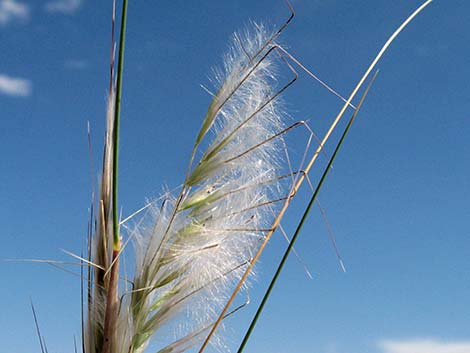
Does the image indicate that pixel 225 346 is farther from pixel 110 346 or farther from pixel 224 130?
pixel 224 130

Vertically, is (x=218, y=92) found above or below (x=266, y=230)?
A: above

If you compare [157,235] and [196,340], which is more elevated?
[157,235]

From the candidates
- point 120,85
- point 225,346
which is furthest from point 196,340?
point 120,85

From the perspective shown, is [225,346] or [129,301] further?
[225,346]

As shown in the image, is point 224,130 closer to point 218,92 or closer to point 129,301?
point 218,92

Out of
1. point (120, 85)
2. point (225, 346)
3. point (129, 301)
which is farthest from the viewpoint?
point (225, 346)

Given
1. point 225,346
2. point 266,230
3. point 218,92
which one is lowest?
point 225,346

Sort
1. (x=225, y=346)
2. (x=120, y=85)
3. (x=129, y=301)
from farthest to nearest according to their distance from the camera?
(x=225, y=346) < (x=129, y=301) < (x=120, y=85)

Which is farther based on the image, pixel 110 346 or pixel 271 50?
pixel 271 50

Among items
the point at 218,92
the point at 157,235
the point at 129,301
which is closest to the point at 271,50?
the point at 218,92
